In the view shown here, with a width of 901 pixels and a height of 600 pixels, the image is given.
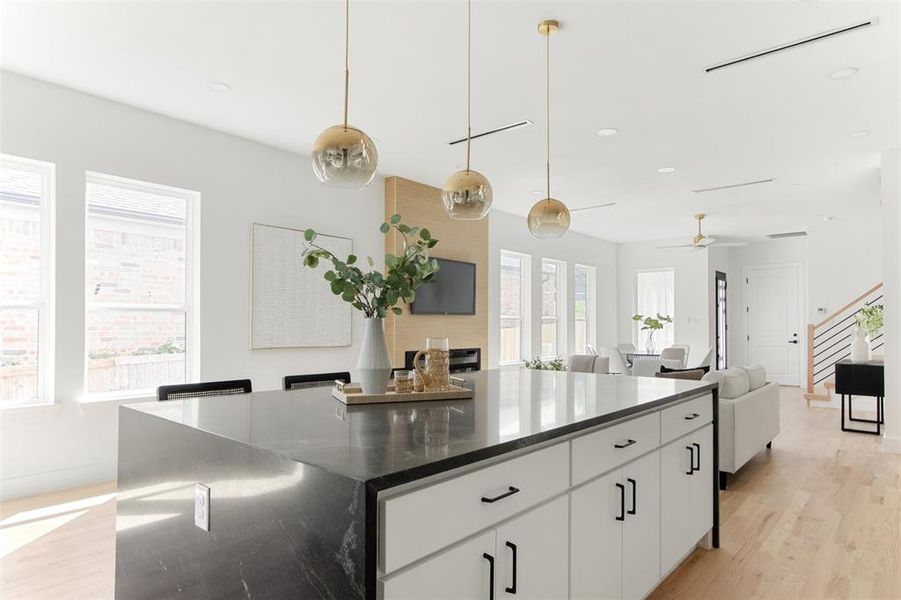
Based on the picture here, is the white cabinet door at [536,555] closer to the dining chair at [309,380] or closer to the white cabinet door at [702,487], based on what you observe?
the white cabinet door at [702,487]

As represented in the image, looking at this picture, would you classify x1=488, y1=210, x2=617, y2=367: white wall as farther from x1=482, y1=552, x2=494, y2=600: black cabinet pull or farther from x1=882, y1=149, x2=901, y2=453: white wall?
x1=482, y1=552, x2=494, y2=600: black cabinet pull

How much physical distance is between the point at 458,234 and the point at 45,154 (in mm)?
4281

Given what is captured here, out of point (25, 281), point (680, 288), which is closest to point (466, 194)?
point (25, 281)

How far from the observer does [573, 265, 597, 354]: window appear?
9.95 metres

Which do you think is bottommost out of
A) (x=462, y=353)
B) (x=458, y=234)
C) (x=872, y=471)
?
(x=872, y=471)

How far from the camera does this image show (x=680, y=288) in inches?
411

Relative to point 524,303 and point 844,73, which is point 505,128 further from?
point 524,303

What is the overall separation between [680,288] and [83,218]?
946 cm

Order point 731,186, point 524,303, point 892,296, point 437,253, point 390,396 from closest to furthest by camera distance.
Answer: point 390,396, point 892,296, point 731,186, point 437,253, point 524,303

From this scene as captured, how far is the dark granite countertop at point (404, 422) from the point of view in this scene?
1229 mm

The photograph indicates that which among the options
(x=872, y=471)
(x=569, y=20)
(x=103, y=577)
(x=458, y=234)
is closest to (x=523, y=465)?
(x=103, y=577)

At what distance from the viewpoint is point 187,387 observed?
2.47 metres

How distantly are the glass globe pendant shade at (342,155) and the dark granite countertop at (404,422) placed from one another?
83cm

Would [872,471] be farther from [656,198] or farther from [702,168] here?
[656,198]
